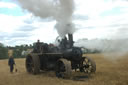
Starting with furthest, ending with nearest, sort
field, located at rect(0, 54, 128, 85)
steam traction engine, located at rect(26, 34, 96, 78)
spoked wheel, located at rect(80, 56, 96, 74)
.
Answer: spoked wheel, located at rect(80, 56, 96, 74) → steam traction engine, located at rect(26, 34, 96, 78) → field, located at rect(0, 54, 128, 85)

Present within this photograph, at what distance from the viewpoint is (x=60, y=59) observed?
1062 centimetres

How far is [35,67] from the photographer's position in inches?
499

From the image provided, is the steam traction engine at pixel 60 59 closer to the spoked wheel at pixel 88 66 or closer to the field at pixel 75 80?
the spoked wheel at pixel 88 66

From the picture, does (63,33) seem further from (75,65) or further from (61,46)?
(75,65)

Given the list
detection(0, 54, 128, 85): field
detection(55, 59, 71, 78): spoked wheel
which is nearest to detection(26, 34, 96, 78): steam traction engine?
detection(55, 59, 71, 78): spoked wheel

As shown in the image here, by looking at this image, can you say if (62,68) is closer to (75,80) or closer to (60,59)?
(60,59)

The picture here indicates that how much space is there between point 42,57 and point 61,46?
6.77 ft

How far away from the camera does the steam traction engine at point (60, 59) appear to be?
427 inches

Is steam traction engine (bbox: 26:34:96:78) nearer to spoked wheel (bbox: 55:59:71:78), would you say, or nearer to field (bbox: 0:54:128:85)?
spoked wheel (bbox: 55:59:71:78)

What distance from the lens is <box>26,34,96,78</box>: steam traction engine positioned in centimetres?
1084

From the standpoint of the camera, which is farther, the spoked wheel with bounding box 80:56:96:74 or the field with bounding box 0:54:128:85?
the spoked wheel with bounding box 80:56:96:74

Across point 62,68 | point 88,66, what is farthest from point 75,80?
point 88,66

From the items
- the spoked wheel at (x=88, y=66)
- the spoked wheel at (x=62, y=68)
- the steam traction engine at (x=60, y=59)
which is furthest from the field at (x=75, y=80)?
the steam traction engine at (x=60, y=59)

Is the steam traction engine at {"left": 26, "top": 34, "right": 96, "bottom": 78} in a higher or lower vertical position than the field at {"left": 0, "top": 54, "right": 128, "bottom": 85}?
higher
